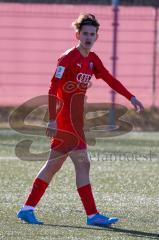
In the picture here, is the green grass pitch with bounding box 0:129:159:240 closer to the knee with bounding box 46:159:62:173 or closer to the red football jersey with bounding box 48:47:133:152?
the knee with bounding box 46:159:62:173

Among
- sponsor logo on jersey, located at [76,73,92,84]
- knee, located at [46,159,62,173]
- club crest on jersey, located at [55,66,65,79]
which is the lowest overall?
knee, located at [46,159,62,173]

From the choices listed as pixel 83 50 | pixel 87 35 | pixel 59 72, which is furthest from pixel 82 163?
pixel 87 35

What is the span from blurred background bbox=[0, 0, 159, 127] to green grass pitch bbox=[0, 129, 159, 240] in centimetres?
378

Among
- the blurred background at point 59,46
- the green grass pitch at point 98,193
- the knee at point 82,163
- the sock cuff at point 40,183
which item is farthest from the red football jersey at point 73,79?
the blurred background at point 59,46

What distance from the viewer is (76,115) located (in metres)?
7.24

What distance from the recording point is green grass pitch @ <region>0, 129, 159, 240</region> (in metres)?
6.77

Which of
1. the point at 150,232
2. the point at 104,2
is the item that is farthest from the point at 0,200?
the point at 104,2

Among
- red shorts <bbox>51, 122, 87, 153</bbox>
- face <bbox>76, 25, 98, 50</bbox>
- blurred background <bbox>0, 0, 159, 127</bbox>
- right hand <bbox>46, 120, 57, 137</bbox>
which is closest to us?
right hand <bbox>46, 120, 57, 137</bbox>

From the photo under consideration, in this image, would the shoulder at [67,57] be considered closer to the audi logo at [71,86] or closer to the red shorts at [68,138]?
the audi logo at [71,86]

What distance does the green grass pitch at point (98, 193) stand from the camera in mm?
6773

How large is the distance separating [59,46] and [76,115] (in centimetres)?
1021

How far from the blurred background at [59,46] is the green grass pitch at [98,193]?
3.78m

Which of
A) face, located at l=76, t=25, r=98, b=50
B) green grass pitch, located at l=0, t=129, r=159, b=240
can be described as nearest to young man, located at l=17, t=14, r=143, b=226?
face, located at l=76, t=25, r=98, b=50

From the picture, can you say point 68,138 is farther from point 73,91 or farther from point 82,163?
point 73,91
